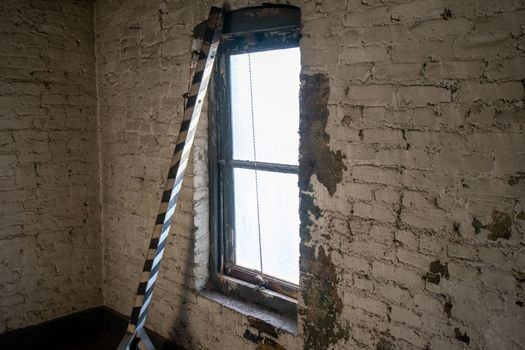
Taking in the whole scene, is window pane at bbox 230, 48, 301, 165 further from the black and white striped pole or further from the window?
the black and white striped pole

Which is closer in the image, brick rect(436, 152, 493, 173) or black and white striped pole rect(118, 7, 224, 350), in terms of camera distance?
brick rect(436, 152, 493, 173)

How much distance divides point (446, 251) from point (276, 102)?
1.08 m

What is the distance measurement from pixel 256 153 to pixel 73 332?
6.80ft

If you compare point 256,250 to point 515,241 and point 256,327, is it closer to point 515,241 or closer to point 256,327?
point 256,327

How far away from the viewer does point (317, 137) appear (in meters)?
1.78

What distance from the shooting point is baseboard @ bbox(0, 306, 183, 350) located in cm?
274

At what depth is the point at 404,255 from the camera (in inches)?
62.4

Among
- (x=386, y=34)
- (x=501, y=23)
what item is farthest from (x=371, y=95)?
(x=501, y=23)

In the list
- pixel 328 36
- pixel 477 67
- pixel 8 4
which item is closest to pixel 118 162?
pixel 8 4

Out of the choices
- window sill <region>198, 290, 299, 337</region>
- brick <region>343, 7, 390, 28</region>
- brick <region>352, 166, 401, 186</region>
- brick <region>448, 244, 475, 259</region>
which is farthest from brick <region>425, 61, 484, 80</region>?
window sill <region>198, 290, 299, 337</region>

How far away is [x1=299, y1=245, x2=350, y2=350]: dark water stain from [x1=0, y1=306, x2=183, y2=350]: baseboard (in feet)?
4.02

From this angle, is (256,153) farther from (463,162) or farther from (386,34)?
(463,162)

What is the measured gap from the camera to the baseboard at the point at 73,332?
274 centimetres

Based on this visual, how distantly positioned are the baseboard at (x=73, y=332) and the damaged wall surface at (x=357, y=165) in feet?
0.32
